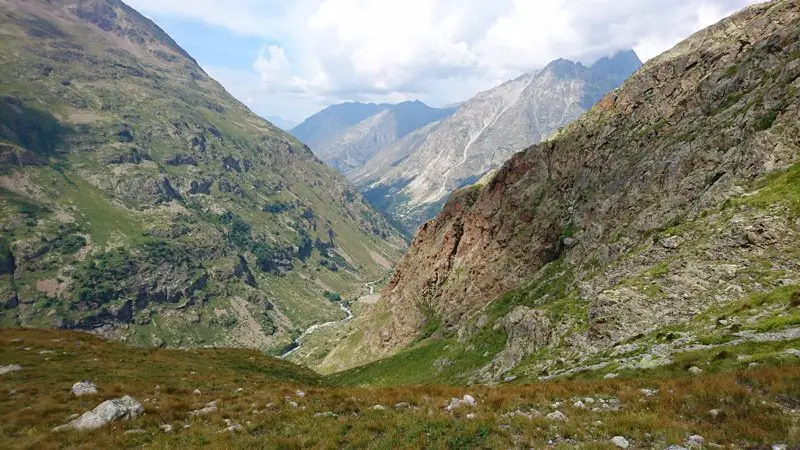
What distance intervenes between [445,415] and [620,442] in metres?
7.57

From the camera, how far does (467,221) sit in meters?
145

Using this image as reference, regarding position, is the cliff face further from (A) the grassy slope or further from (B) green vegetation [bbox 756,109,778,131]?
(A) the grassy slope

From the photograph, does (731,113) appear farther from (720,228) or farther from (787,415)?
(787,415)

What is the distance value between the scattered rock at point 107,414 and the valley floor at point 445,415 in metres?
0.66

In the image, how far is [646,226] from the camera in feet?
226

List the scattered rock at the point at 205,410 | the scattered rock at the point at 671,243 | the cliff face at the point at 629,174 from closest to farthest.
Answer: the scattered rock at the point at 205,410 → the scattered rock at the point at 671,243 → the cliff face at the point at 629,174

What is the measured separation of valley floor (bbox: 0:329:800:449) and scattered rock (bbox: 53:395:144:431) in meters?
0.66

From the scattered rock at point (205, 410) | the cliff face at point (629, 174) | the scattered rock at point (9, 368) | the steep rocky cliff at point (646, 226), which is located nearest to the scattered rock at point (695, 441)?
the steep rocky cliff at point (646, 226)

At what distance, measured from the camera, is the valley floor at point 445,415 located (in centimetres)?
1543

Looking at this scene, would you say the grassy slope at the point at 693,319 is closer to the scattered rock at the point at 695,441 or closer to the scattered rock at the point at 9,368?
the scattered rock at the point at 695,441

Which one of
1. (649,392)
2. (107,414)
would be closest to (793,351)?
(649,392)

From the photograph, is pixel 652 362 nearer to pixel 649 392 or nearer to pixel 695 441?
pixel 649 392

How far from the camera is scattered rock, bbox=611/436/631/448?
14534 millimetres

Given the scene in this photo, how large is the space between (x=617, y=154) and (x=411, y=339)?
8508 cm
